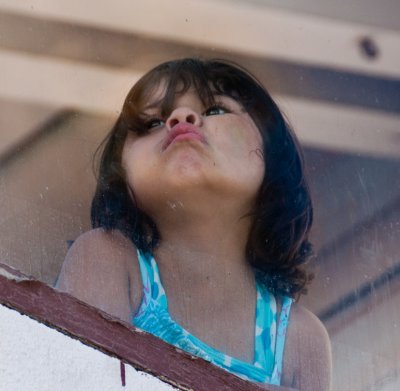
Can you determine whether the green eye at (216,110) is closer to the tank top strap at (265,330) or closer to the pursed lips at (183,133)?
the pursed lips at (183,133)

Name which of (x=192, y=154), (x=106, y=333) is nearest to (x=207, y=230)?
(x=192, y=154)

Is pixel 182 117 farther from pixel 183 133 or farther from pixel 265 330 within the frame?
pixel 265 330

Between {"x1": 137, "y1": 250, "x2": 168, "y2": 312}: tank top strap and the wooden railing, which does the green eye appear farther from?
the wooden railing

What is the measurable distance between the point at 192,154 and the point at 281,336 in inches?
14.5

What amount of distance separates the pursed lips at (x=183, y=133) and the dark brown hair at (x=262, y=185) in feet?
0.18

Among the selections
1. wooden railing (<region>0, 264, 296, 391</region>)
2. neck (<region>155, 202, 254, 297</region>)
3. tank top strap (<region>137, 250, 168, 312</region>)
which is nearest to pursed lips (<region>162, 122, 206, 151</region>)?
neck (<region>155, 202, 254, 297</region>)

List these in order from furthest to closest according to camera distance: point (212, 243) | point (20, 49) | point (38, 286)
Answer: point (20, 49)
point (212, 243)
point (38, 286)

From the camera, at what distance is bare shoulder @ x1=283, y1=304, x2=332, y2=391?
105 inches

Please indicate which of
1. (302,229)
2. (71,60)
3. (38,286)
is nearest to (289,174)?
(302,229)

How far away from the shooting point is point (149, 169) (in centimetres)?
279

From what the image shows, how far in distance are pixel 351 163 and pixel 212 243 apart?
42 centimetres

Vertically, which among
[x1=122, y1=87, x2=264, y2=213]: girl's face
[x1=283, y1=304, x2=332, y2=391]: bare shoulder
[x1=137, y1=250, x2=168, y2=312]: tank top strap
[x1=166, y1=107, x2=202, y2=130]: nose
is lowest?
[x1=283, y1=304, x2=332, y2=391]: bare shoulder

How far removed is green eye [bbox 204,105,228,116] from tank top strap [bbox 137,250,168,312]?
12.4 inches

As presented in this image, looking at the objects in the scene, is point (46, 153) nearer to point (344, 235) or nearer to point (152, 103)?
point (152, 103)
